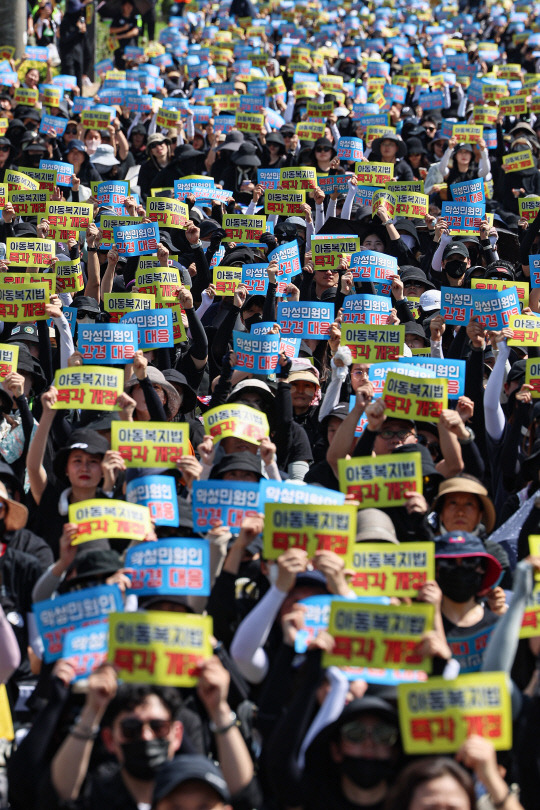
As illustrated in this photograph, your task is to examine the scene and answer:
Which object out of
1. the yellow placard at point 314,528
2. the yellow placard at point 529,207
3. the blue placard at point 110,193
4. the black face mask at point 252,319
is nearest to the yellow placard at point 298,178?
the blue placard at point 110,193

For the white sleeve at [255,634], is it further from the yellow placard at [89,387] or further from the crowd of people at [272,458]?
the yellow placard at [89,387]

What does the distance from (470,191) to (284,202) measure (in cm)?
171

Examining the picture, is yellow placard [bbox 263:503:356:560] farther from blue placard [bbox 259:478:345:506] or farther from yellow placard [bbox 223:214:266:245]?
yellow placard [bbox 223:214:266:245]

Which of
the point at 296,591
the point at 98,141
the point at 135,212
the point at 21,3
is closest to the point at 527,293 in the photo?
the point at 135,212

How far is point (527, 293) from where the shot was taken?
952cm

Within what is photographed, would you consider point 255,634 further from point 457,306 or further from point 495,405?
point 457,306

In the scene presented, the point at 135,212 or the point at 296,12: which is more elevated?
the point at 296,12

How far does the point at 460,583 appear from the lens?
226 inches

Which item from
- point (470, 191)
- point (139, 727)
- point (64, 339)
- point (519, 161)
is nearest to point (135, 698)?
point (139, 727)

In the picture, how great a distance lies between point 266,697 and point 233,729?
43 centimetres

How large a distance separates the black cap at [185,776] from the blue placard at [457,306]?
16.7ft

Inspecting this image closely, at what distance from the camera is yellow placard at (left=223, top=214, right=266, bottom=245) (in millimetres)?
11164

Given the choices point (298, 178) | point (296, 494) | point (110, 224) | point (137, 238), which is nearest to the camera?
point (296, 494)

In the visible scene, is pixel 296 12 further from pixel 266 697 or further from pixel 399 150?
pixel 266 697
